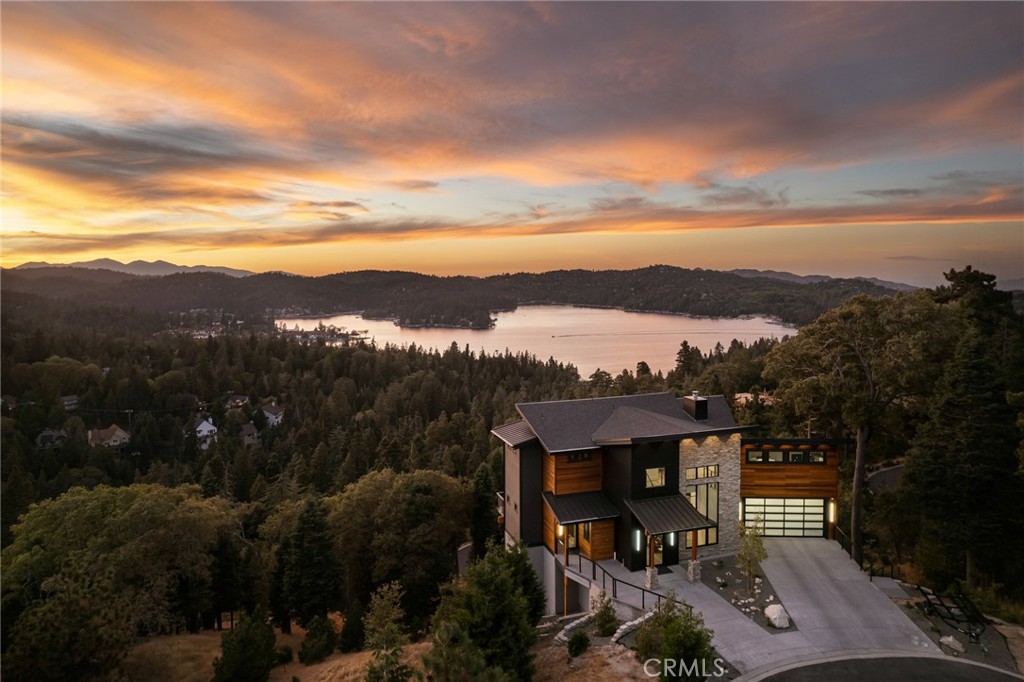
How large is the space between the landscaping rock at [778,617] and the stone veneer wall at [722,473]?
4482 mm

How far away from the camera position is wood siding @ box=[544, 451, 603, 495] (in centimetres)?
1898

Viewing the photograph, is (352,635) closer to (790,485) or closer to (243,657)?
(243,657)

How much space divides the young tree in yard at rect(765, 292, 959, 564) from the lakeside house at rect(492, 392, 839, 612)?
1617 mm

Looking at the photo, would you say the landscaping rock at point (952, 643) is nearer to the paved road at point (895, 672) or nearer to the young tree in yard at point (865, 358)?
the paved road at point (895, 672)

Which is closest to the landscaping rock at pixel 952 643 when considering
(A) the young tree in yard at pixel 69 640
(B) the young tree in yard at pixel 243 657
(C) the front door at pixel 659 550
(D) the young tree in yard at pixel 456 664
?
(C) the front door at pixel 659 550

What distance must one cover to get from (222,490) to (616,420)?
108ft

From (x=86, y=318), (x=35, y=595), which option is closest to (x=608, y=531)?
(x=35, y=595)

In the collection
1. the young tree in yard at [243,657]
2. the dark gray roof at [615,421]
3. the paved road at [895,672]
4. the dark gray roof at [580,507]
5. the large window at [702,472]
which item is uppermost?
the dark gray roof at [615,421]

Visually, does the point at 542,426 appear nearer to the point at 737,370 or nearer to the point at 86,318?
→ the point at 737,370

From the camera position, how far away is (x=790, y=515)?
65.0 feet

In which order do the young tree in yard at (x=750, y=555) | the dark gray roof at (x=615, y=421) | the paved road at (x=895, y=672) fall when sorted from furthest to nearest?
the dark gray roof at (x=615, y=421) → the young tree in yard at (x=750, y=555) → the paved road at (x=895, y=672)

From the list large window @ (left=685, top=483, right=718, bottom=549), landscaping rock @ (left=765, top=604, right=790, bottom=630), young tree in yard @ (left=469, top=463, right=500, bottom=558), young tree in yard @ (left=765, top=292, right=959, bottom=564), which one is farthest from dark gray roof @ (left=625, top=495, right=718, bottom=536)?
young tree in yard @ (left=469, top=463, right=500, bottom=558)

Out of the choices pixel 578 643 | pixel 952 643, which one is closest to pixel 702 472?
pixel 952 643

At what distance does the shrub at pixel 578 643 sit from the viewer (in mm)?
13250
